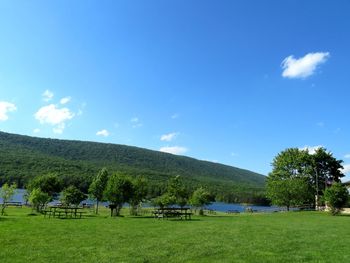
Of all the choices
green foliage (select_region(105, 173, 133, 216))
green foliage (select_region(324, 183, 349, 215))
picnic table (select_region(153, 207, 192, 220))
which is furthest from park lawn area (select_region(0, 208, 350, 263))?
green foliage (select_region(324, 183, 349, 215))

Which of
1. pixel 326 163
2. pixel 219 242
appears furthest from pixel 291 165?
pixel 219 242

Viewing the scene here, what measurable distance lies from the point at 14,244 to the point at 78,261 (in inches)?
194

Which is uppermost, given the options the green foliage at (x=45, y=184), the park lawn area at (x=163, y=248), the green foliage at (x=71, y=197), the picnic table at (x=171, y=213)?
the green foliage at (x=45, y=184)

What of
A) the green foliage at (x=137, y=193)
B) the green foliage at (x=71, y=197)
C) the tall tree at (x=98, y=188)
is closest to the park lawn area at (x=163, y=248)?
the green foliage at (x=137, y=193)

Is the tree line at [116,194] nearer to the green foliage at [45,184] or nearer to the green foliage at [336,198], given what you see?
the green foliage at [45,184]

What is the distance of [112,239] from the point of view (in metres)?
19.1

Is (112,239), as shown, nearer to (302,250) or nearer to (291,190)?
(302,250)

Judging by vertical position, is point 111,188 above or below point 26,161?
below

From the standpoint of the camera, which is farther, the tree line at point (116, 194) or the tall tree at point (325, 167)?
the tall tree at point (325, 167)

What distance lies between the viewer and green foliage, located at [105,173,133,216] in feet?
160

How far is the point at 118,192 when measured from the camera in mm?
48812

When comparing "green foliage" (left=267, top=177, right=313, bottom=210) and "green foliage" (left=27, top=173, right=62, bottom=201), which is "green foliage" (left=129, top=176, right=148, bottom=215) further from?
"green foliage" (left=267, top=177, right=313, bottom=210)

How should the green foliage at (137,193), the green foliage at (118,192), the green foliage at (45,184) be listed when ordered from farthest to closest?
the green foliage at (45,184), the green foliage at (137,193), the green foliage at (118,192)

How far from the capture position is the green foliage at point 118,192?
4872 cm
